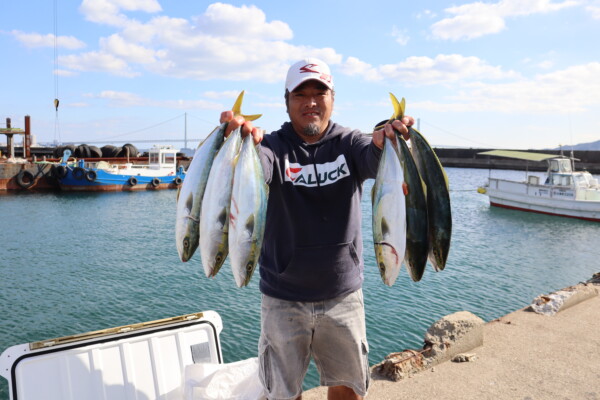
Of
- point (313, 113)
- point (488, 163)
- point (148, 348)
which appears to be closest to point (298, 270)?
point (313, 113)

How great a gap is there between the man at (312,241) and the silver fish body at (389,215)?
0.42 feet

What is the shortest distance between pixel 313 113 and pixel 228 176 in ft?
2.26

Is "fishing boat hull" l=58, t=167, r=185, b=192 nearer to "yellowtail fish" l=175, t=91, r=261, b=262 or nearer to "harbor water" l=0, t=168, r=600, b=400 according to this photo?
"harbor water" l=0, t=168, r=600, b=400

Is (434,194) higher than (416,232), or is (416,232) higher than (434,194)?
(434,194)

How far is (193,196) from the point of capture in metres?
2.63

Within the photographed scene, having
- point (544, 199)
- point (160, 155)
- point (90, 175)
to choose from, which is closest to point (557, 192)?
point (544, 199)

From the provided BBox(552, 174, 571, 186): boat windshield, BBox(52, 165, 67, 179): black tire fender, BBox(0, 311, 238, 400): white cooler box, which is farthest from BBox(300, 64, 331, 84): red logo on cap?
BBox(52, 165, 67, 179): black tire fender

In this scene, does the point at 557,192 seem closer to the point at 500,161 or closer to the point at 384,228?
the point at 384,228

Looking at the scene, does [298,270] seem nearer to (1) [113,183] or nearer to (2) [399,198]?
(2) [399,198]

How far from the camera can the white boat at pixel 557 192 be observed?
23.4 meters

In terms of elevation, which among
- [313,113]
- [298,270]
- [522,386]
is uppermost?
[313,113]

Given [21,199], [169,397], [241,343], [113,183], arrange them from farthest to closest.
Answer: [113,183]
[21,199]
[241,343]
[169,397]

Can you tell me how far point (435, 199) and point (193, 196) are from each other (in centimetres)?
150

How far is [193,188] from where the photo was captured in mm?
2643
